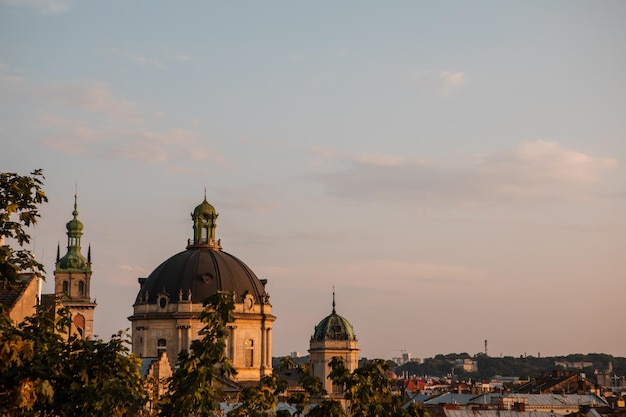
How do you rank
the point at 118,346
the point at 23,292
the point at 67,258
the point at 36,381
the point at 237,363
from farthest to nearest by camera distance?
the point at 67,258 → the point at 237,363 → the point at 23,292 → the point at 118,346 → the point at 36,381

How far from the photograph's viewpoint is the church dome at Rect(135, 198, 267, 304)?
131 metres

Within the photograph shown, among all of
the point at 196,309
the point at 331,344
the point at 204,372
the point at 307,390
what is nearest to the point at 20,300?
the point at 307,390

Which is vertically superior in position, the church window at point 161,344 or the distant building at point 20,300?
the church window at point 161,344

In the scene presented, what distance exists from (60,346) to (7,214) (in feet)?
11.7

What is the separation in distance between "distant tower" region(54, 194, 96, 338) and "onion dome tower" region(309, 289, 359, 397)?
2592 centimetres

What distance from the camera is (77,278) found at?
13962 centimetres

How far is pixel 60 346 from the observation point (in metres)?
30.9

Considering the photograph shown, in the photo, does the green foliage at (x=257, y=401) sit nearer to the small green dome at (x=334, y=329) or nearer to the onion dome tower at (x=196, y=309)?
the onion dome tower at (x=196, y=309)

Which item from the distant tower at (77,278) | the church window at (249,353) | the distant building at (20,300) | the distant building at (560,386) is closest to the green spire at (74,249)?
the distant tower at (77,278)

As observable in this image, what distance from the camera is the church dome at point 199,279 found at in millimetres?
130750

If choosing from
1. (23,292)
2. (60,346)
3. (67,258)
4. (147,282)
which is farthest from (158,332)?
(60,346)

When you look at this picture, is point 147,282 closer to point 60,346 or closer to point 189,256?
point 189,256

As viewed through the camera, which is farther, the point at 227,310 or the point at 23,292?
the point at 23,292

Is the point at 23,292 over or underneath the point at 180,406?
over
